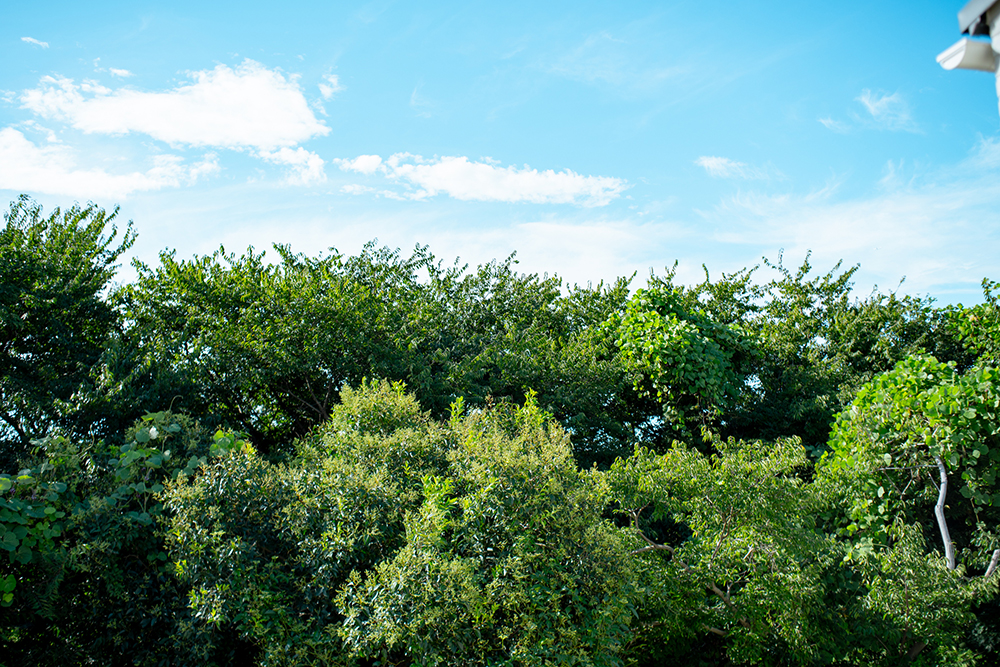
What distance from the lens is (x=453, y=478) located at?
6.40 m

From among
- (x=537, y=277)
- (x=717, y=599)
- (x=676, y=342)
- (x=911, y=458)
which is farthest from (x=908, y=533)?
(x=537, y=277)

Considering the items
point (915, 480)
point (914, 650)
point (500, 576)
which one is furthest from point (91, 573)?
point (915, 480)

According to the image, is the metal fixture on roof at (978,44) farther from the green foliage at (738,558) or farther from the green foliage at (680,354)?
the green foliage at (680,354)

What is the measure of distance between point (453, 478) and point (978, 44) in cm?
531

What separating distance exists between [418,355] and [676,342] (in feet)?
17.1

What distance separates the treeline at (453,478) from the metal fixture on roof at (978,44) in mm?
4436

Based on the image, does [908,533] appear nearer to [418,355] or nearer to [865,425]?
[865,425]

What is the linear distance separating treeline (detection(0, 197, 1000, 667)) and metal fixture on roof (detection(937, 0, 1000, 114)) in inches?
175

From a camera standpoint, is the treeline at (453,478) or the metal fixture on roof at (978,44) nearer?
the metal fixture on roof at (978,44)

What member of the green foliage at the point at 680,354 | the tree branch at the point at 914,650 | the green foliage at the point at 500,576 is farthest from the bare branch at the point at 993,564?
the green foliage at the point at 500,576

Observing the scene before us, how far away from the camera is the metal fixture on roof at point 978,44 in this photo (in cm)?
212

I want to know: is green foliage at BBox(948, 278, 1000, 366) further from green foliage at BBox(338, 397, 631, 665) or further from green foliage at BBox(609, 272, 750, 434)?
green foliage at BBox(338, 397, 631, 665)

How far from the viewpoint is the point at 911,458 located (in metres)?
Answer: 9.59

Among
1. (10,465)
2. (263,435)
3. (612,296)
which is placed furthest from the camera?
(612,296)
